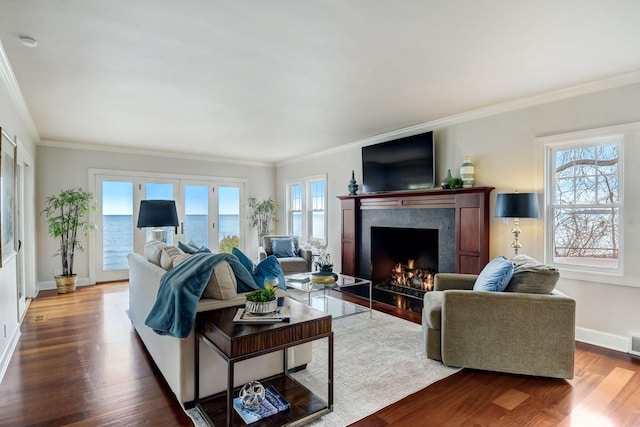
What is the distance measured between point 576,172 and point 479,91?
1.29m

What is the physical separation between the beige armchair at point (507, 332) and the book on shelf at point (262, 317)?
1.41 metres

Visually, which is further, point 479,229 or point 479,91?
point 479,229

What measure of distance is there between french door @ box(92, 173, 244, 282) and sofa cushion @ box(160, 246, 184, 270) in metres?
2.72

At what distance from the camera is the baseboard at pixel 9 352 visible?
108 inches

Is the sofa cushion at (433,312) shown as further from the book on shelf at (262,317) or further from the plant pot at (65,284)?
the plant pot at (65,284)

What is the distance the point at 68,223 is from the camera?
5.49m

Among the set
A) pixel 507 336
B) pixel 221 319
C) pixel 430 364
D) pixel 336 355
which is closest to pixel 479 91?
pixel 507 336

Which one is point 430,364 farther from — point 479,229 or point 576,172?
point 576,172

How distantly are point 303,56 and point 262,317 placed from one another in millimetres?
1977

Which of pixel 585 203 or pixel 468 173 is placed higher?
pixel 468 173

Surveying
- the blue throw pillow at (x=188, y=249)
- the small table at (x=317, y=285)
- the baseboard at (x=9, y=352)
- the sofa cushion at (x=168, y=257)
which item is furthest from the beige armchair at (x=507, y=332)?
the baseboard at (x=9, y=352)

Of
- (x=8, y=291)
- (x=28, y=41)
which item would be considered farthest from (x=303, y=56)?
(x=8, y=291)

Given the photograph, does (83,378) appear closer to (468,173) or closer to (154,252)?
(154,252)

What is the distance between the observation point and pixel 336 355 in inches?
119
